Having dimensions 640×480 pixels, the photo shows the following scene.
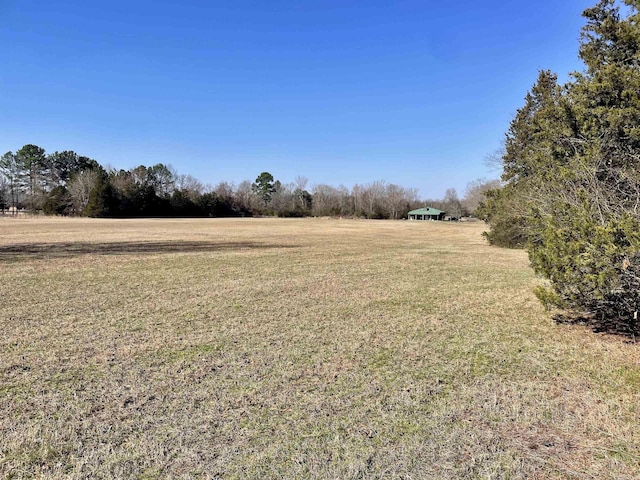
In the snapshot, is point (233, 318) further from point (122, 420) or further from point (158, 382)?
point (122, 420)

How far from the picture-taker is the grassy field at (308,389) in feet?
8.51

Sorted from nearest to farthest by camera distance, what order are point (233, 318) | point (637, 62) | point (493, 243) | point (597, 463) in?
point (597, 463), point (233, 318), point (637, 62), point (493, 243)

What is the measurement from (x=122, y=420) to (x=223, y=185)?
104 metres

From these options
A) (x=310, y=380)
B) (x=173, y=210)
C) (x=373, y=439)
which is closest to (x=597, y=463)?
(x=373, y=439)

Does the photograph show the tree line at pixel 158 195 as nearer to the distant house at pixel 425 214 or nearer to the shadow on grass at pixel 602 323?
the distant house at pixel 425 214

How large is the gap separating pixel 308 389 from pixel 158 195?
88176mm

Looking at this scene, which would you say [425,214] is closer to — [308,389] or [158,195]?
[158,195]

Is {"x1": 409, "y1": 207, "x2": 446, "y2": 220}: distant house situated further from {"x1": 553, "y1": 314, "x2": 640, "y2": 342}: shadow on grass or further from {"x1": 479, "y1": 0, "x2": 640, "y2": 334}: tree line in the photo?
{"x1": 553, "y1": 314, "x2": 640, "y2": 342}: shadow on grass

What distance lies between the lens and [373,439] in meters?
2.84

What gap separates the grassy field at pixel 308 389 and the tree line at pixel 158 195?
6717 centimetres

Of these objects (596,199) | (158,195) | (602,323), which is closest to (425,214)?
(158,195)

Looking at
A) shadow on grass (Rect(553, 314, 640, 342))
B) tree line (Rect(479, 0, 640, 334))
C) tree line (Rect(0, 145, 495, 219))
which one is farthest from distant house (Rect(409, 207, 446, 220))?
shadow on grass (Rect(553, 314, 640, 342))

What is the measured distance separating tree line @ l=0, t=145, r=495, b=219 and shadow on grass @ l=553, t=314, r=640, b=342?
65.7 m

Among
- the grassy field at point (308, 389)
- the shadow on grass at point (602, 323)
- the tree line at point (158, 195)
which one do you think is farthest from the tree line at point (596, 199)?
the tree line at point (158, 195)
